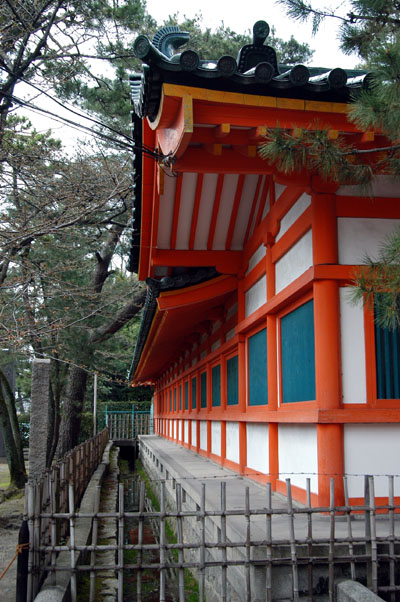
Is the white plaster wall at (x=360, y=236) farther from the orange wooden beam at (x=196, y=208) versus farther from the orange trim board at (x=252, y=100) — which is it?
the orange wooden beam at (x=196, y=208)

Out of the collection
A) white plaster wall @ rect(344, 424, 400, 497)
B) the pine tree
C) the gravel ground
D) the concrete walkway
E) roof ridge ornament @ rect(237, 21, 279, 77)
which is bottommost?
the gravel ground

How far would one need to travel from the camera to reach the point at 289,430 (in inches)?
252

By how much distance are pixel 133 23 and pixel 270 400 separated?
872 centimetres

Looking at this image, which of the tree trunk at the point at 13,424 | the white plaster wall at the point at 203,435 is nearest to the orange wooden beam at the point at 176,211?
the white plaster wall at the point at 203,435

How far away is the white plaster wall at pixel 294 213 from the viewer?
5913mm

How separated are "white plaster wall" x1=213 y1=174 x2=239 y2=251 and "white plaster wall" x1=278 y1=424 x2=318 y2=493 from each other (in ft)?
10.0

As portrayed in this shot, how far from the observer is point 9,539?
331 inches

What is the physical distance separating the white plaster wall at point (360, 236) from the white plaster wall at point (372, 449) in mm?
1552

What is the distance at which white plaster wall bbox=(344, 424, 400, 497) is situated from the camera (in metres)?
5.24

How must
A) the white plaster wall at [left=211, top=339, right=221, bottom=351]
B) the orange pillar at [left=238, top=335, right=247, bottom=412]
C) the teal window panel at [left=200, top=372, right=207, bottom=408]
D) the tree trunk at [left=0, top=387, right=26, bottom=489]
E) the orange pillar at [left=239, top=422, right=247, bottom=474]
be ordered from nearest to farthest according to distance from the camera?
the orange pillar at [left=239, top=422, right=247, bottom=474]
the orange pillar at [left=238, top=335, right=247, bottom=412]
the white plaster wall at [left=211, top=339, right=221, bottom=351]
the teal window panel at [left=200, top=372, right=207, bottom=408]
the tree trunk at [left=0, top=387, right=26, bottom=489]

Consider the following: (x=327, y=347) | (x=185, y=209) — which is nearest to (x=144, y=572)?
(x=327, y=347)

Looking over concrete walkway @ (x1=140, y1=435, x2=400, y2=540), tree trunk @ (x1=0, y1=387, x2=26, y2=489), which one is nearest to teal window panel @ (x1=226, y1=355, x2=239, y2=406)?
concrete walkway @ (x1=140, y1=435, x2=400, y2=540)

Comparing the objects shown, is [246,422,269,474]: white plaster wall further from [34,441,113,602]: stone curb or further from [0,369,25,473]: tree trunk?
[0,369,25,473]: tree trunk

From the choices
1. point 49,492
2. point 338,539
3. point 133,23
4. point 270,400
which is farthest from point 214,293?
point 133,23
